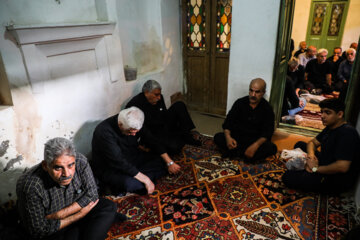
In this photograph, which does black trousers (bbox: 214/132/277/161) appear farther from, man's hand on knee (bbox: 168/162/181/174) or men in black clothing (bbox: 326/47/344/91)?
men in black clothing (bbox: 326/47/344/91)

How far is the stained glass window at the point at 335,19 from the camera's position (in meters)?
7.11

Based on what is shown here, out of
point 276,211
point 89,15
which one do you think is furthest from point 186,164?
point 89,15

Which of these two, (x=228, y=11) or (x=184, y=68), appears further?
(x=184, y=68)

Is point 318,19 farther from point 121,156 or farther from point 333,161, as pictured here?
point 121,156

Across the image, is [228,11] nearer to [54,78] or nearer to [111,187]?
[54,78]

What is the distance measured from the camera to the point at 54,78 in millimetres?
2758

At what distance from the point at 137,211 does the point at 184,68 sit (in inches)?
127

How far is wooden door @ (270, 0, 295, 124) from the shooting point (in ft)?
9.78

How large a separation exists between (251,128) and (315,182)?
3.42 feet

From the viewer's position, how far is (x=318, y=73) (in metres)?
5.83

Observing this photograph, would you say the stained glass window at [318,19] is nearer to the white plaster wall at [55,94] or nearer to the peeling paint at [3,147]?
the white plaster wall at [55,94]

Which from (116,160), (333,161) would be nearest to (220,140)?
(333,161)

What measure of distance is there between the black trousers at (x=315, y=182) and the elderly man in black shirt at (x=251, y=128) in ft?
1.76

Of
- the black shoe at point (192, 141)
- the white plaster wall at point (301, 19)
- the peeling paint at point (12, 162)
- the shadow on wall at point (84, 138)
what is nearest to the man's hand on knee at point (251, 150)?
the black shoe at point (192, 141)
